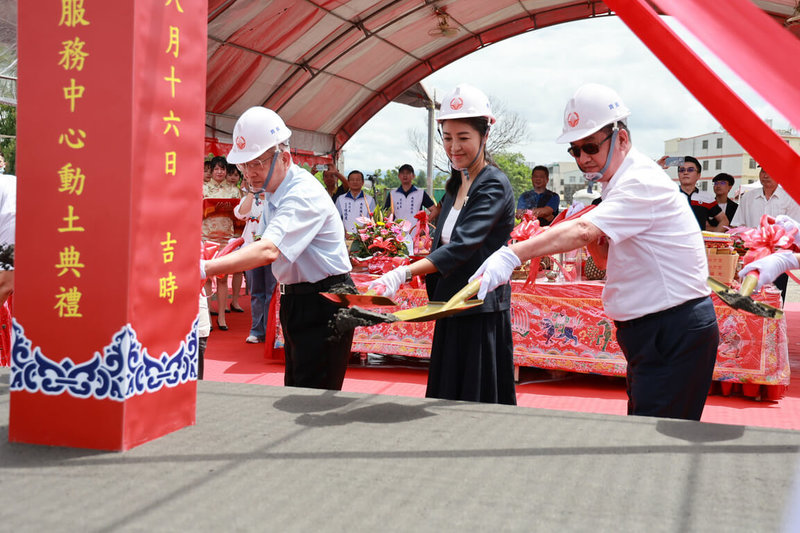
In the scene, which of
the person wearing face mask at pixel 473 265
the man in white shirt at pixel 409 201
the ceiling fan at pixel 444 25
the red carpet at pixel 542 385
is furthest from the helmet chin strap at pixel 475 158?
the ceiling fan at pixel 444 25

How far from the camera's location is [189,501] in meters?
1.17

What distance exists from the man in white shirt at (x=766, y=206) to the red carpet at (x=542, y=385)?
1.11 m

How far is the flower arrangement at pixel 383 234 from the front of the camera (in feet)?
15.9

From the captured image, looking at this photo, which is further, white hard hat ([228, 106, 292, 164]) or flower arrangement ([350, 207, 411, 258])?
flower arrangement ([350, 207, 411, 258])

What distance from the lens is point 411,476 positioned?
4.25ft

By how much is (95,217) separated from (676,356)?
4.93ft

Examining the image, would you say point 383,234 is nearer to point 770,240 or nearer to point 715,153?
point 770,240

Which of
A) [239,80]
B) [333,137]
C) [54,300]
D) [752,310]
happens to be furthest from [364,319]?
[333,137]

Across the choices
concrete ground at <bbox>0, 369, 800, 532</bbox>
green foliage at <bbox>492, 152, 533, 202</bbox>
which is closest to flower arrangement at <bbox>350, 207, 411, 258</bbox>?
concrete ground at <bbox>0, 369, 800, 532</bbox>

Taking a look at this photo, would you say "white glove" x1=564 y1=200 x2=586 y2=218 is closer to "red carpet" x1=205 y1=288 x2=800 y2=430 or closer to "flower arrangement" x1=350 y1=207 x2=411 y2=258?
"red carpet" x1=205 y1=288 x2=800 y2=430

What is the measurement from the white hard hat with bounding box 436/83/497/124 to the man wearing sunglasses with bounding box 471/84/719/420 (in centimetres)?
35

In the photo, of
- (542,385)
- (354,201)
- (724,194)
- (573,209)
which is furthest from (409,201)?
(573,209)

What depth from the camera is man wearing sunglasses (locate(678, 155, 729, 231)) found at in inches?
231

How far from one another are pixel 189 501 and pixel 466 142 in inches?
61.7
